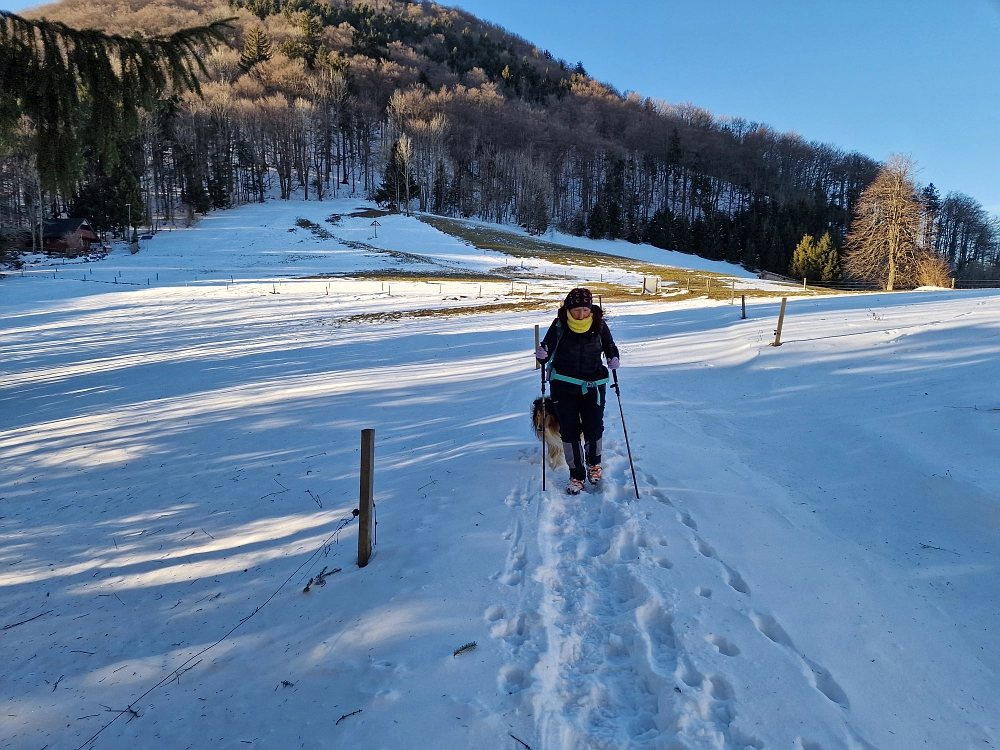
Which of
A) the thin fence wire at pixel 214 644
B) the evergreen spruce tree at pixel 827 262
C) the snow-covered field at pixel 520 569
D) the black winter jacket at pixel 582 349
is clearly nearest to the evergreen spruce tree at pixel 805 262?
the evergreen spruce tree at pixel 827 262

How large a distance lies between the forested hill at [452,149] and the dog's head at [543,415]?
58553 mm

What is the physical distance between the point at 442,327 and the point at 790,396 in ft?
48.1

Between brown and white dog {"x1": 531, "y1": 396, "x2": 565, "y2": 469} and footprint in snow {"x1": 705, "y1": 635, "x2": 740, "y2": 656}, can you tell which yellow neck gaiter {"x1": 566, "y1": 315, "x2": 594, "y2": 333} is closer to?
brown and white dog {"x1": 531, "y1": 396, "x2": 565, "y2": 469}

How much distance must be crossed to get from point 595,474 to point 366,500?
2.49 m

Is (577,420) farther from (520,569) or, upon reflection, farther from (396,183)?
(396,183)

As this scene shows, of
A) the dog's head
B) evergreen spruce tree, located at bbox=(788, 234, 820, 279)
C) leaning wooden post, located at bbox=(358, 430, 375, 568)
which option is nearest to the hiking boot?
the dog's head

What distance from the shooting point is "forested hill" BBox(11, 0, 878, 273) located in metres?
66.1

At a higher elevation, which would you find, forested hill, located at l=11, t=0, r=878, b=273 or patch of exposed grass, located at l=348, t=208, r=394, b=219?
forested hill, located at l=11, t=0, r=878, b=273

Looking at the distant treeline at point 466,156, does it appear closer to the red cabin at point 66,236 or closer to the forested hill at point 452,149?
the forested hill at point 452,149

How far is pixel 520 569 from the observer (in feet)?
12.8

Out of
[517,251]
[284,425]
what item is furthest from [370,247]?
[284,425]

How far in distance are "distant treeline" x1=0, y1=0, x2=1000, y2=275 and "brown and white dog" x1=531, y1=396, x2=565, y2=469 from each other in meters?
59.4

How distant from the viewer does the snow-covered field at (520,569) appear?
2.73 metres

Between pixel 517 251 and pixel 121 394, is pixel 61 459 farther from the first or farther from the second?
pixel 517 251
